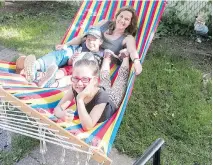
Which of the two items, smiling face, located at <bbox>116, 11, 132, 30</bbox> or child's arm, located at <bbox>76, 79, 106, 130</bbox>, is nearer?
child's arm, located at <bbox>76, 79, 106, 130</bbox>

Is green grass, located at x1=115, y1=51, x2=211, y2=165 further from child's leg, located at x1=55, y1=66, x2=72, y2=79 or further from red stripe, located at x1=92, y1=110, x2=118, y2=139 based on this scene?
→ child's leg, located at x1=55, y1=66, x2=72, y2=79

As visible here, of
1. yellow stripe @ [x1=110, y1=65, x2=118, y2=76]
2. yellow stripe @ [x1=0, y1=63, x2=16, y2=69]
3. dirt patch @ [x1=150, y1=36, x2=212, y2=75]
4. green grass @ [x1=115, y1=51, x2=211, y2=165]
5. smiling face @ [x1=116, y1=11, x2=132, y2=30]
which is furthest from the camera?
dirt patch @ [x1=150, y1=36, x2=212, y2=75]

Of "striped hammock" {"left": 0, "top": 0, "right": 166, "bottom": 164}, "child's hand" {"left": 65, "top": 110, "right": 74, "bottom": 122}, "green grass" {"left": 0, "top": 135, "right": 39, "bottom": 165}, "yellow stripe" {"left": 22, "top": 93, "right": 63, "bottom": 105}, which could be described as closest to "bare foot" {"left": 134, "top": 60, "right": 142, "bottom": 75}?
"striped hammock" {"left": 0, "top": 0, "right": 166, "bottom": 164}

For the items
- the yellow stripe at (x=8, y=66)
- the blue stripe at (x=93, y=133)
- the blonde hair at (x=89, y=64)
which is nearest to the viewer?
the blue stripe at (x=93, y=133)

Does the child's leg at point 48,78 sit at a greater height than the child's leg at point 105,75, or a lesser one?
lesser

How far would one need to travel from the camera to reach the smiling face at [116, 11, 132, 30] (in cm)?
360

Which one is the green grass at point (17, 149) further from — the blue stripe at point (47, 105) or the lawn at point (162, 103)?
the blue stripe at point (47, 105)

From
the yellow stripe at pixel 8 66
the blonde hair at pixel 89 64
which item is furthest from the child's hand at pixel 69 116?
the yellow stripe at pixel 8 66

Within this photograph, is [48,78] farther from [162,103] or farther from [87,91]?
[162,103]

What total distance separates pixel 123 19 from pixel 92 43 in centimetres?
35

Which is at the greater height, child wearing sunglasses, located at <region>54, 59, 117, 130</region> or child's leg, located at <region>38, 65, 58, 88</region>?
child wearing sunglasses, located at <region>54, 59, 117, 130</region>

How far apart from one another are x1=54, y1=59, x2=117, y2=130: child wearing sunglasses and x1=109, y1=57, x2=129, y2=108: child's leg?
12cm

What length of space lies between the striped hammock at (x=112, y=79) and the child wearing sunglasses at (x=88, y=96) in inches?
2.3

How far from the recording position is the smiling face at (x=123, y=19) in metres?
3.60
